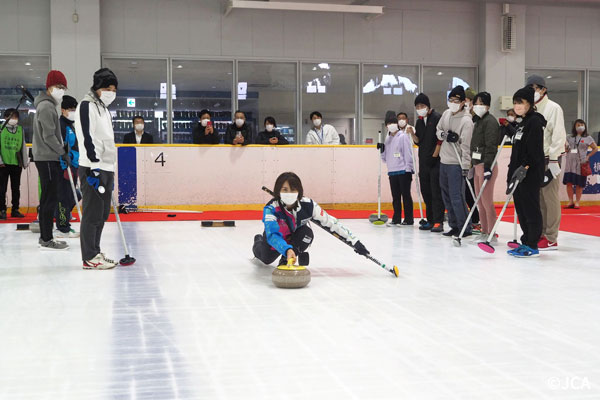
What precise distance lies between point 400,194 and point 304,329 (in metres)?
5.82

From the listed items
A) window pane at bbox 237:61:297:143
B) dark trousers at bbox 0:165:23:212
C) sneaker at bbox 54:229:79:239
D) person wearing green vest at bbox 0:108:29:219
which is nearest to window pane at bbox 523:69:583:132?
window pane at bbox 237:61:297:143

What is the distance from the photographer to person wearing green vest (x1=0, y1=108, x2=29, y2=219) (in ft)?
34.8

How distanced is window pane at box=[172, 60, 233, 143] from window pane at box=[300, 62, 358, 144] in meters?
1.67

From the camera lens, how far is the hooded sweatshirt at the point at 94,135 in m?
5.14

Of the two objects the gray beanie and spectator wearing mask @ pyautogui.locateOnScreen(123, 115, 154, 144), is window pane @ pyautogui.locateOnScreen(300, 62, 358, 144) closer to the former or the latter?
spectator wearing mask @ pyautogui.locateOnScreen(123, 115, 154, 144)

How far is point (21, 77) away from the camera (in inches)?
533

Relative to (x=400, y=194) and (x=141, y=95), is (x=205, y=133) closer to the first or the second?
(x=141, y=95)

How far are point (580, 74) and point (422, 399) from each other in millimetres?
15510

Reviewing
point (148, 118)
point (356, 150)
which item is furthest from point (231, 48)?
point (356, 150)

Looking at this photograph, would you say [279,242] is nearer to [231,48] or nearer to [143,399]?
[143,399]

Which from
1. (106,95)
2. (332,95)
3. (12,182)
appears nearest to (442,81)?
(332,95)

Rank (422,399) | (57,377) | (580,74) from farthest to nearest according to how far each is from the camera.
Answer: (580,74), (57,377), (422,399)

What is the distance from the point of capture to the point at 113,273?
5.18 m

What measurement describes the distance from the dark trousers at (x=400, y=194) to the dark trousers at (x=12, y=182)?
5951mm
